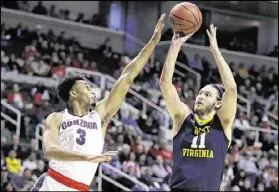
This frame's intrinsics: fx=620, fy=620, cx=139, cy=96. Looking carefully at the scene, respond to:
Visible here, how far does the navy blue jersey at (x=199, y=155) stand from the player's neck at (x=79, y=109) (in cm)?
91

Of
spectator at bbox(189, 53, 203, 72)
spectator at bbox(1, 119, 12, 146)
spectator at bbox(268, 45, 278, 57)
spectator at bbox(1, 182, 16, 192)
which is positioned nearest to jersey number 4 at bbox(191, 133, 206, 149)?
spectator at bbox(1, 182, 16, 192)

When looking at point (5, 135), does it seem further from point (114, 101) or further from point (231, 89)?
point (231, 89)

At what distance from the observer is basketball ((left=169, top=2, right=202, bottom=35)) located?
20.8 ft

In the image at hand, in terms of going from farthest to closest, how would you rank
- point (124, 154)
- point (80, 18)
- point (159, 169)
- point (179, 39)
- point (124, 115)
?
point (80, 18)
point (124, 115)
point (159, 169)
point (124, 154)
point (179, 39)

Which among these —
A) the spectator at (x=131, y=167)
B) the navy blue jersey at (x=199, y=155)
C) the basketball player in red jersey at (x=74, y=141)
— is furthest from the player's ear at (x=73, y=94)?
the spectator at (x=131, y=167)

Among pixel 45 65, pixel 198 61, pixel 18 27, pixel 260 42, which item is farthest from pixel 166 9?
pixel 45 65

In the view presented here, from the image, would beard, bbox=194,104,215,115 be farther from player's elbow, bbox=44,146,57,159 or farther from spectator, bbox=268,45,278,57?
spectator, bbox=268,45,278,57

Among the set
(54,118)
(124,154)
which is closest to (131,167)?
(124,154)

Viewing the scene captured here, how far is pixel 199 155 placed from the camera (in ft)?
18.9

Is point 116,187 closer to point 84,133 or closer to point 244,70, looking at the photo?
point 84,133

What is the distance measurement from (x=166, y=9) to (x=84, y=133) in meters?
21.1

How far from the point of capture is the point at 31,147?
14.2 m

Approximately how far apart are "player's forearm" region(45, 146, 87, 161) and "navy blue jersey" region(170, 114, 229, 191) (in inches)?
43.3

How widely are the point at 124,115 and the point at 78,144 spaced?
12068mm
